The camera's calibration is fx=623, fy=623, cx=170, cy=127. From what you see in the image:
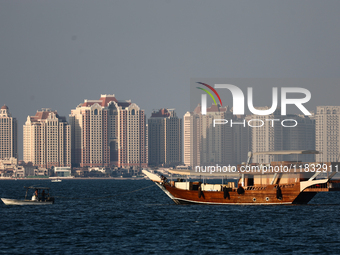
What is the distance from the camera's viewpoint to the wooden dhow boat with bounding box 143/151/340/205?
66.2 m

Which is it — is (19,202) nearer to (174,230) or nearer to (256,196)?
(256,196)

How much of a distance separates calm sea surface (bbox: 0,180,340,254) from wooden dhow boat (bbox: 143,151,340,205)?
1149 mm

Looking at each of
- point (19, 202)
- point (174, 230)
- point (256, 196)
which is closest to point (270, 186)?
point (256, 196)

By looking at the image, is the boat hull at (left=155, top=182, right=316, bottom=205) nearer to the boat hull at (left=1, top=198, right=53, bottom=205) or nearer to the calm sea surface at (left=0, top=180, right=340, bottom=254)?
the calm sea surface at (left=0, top=180, right=340, bottom=254)

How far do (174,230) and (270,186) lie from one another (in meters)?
19.0

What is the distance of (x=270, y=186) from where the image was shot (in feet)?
219

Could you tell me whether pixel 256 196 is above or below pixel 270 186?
below

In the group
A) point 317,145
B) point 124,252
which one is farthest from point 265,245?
point 317,145

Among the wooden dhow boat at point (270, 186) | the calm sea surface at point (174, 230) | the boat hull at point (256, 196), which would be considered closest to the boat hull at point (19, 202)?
the calm sea surface at point (174, 230)

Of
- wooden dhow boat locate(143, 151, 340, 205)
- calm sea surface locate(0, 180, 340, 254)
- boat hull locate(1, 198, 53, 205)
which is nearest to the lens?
calm sea surface locate(0, 180, 340, 254)

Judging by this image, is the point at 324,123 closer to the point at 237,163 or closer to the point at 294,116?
the point at 294,116

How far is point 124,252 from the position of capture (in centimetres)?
4091

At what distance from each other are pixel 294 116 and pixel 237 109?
21.7 feet

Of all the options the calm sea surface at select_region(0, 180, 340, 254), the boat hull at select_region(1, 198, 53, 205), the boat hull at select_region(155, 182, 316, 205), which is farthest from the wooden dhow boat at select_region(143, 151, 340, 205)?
the boat hull at select_region(1, 198, 53, 205)
